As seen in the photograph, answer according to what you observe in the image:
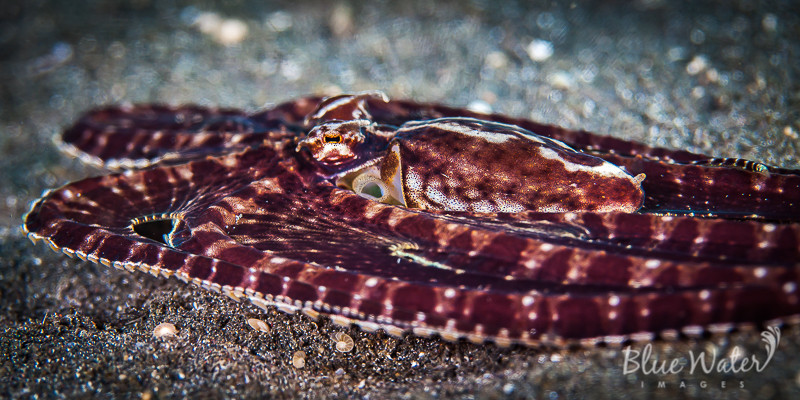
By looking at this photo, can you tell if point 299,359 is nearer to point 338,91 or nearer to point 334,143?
point 334,143

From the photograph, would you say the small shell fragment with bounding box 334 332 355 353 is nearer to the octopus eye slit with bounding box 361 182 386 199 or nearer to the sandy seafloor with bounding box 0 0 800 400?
the sandy seafloor with bounding box 0 0 800 400

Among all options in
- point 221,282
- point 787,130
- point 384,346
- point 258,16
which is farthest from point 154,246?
point 258,16

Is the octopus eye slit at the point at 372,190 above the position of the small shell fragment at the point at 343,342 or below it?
above

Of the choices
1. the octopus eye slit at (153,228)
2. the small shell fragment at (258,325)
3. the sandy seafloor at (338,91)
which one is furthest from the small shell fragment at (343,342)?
the octopus eye slit at (153,228)

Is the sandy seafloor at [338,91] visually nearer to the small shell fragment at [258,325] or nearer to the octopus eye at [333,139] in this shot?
the small shell fragment at [258,325]

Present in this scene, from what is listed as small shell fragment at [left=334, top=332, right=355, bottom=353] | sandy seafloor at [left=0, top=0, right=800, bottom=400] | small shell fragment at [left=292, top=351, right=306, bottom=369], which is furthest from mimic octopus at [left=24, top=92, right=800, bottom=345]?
small shell fragment at [left=334, top=332, right=355, bottom=353]

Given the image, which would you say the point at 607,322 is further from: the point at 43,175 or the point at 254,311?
the point at 43,175

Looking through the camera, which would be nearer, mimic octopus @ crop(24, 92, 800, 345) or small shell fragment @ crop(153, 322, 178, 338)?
mimic octopus @ crop(24, 92, 800, 345)
